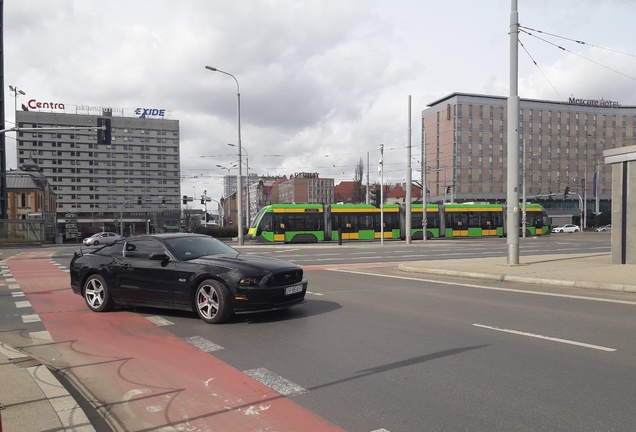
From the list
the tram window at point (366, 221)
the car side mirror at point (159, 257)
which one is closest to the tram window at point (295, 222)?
the tram window at point (366, 221)

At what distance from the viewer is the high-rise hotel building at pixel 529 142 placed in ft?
302

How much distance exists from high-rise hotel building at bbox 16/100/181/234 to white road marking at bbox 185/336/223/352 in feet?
363

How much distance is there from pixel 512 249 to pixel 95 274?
11.9 meters

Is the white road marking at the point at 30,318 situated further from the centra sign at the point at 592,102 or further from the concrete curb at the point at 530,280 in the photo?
the centra sign at the point at 592,102

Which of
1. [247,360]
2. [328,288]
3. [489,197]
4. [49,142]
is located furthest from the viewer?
[49,142]

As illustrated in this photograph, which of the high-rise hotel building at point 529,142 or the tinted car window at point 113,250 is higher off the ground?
the high-rise hotel building at point 529,142

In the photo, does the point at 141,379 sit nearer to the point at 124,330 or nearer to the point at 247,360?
the point at 247,360

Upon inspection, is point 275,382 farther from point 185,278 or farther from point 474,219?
point 474,219

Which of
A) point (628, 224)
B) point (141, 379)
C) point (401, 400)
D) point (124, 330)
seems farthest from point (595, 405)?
point (628, 224)

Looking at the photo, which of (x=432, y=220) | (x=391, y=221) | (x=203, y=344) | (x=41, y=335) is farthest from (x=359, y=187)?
(x=203, y=344)

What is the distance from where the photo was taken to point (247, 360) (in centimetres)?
582

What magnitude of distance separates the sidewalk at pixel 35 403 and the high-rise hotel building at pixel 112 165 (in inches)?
4415

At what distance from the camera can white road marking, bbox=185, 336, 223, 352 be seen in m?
6.38

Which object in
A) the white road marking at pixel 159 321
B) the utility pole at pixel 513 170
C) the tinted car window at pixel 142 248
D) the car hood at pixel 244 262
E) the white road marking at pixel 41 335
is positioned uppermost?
the utility pole at pixel 513 170
